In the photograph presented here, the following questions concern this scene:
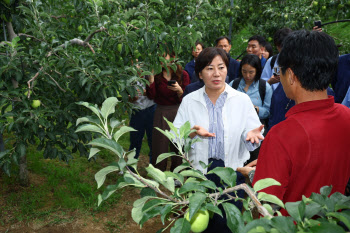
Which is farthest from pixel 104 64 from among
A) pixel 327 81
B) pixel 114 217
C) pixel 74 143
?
pixel 327 81

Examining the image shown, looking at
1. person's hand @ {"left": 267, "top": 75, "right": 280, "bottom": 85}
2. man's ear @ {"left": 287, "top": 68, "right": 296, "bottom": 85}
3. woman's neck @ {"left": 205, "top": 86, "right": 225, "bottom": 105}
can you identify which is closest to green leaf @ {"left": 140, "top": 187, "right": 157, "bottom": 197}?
man's ear @ {"left": 287, "top": 68, "right": 296, "bottom": 85}

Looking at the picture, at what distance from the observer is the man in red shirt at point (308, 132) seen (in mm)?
1184

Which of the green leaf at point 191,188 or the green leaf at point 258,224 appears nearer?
the green leaf at point 258,224

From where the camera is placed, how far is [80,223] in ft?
10.5

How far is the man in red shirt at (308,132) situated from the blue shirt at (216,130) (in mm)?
1120

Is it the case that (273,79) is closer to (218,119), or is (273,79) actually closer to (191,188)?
(218,119)

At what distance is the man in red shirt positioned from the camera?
1.18 m

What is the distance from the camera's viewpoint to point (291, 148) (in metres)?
1.18

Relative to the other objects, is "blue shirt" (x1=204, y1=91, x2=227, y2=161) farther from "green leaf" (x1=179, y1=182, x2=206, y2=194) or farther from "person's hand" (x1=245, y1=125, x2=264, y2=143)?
"green leaf" (x1=179, y1=182, x2=206, y2=194)

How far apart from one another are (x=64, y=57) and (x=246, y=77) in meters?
2.05

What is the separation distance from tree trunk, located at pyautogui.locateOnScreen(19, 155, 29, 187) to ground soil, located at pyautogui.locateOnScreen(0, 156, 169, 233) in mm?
267

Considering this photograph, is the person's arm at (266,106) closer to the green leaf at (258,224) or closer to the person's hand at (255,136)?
the person's hand at (255,136)

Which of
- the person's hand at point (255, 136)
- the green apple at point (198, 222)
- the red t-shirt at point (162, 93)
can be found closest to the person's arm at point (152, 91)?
the red t-shirt at point (162, 93)

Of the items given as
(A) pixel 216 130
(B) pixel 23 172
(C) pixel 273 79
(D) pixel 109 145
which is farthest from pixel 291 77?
(B) pixel 23 172
